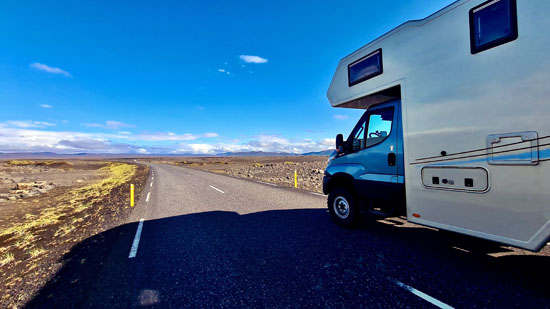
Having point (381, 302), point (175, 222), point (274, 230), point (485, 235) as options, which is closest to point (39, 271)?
point (175, 222)

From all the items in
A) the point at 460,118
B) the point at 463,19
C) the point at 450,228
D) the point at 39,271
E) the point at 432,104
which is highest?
the point at 463,19

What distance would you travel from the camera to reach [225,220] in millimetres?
6387

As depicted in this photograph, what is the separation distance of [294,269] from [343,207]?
2675mm

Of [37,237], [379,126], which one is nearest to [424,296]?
[379,126]

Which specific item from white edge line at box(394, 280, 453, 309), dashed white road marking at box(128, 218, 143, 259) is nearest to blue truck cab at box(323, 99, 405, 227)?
white edge line at box(394, 280, 453, 309)

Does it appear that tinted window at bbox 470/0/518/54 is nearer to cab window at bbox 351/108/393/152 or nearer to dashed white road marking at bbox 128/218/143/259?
cab window at bbox 351/108/393/152

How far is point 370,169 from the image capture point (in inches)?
194

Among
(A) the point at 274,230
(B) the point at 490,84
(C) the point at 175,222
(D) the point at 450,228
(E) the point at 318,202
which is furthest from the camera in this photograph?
(E) the point at 318,202

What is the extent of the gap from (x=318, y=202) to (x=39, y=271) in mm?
7609

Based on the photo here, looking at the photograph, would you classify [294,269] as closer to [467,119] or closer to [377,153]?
[377,153]

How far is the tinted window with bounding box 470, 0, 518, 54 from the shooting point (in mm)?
2854

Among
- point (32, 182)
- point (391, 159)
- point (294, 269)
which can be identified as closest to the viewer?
point (294, 269)

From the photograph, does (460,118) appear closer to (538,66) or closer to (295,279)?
(538,66)

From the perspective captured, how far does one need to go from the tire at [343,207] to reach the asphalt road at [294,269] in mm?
284
